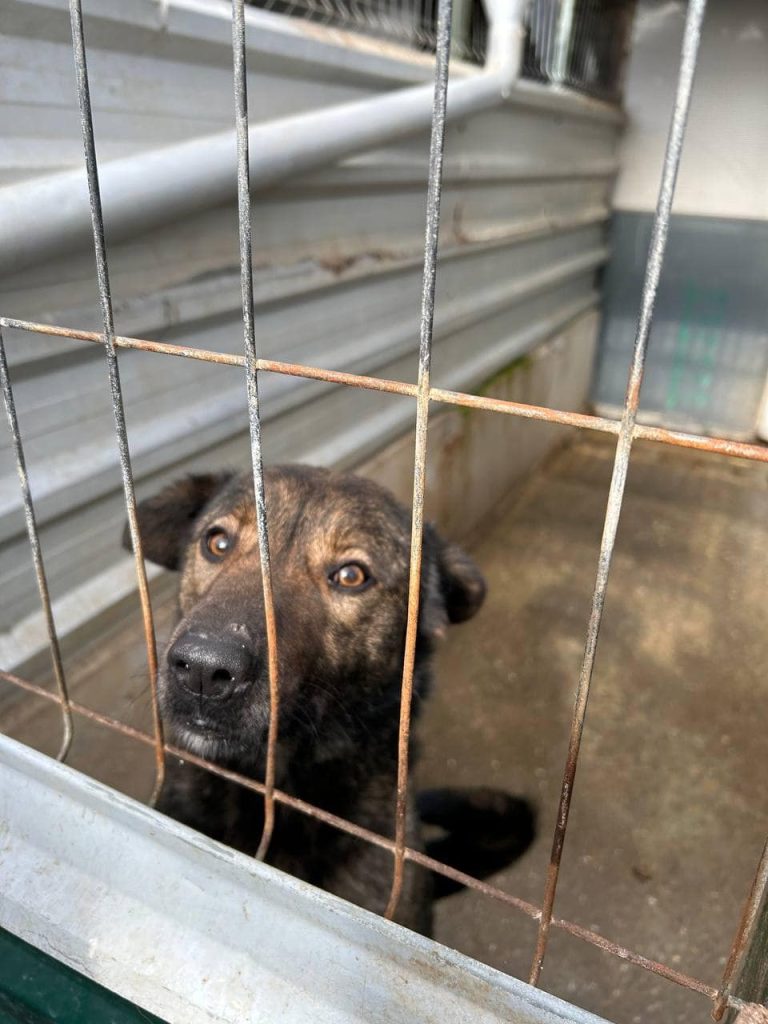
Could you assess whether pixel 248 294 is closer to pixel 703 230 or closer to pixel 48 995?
pixel 48 995

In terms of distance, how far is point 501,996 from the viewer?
3.23 feet

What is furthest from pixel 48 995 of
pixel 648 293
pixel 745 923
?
pixel 648 293

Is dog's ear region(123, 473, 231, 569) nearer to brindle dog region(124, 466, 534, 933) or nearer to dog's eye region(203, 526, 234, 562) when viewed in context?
brindle dog region(124, 466, 534, 933)

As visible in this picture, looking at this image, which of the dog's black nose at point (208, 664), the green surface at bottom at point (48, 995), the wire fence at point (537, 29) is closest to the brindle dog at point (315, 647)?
the dog's black nose at point (208, 664)

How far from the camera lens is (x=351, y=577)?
2.05 metres

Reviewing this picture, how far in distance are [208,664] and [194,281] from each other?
5.20ft

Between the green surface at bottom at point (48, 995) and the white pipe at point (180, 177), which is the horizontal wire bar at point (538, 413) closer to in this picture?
the white pipe at point (180, 177)

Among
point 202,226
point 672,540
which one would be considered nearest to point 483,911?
point 202,226

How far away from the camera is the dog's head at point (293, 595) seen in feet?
4.92

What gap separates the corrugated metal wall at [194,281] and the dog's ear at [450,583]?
3.27ft

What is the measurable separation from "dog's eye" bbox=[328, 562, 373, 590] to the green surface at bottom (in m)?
1.09

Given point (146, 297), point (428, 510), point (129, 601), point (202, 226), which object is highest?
point (202, 226)

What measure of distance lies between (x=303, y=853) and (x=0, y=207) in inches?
68.9

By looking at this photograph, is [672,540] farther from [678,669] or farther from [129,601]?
[129,601]
